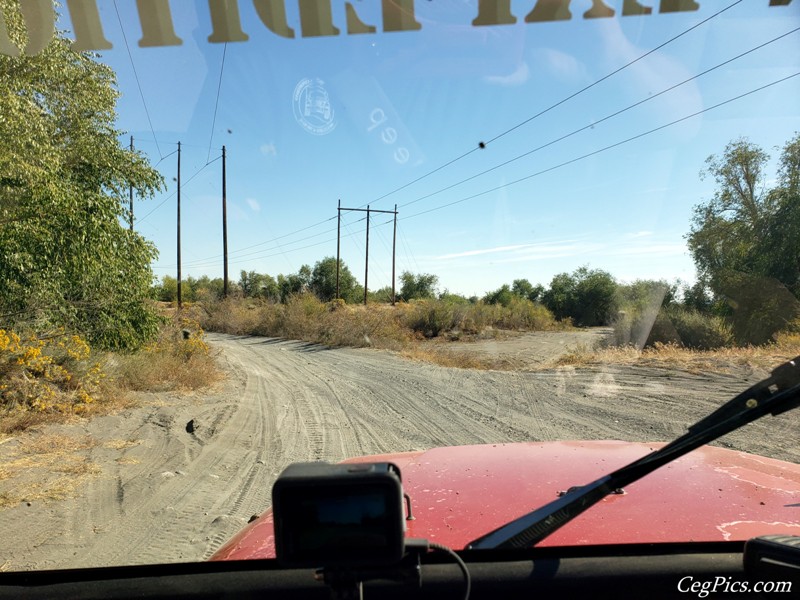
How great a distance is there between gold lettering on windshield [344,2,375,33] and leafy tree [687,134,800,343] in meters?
1.97

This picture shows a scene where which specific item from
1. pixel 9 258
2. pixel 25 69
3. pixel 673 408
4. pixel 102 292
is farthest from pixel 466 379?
pixel 25 69

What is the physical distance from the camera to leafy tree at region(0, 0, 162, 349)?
26.5 ft

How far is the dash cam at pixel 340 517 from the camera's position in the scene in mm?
1033

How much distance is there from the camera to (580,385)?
41.4ft

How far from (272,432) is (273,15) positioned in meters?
6.56

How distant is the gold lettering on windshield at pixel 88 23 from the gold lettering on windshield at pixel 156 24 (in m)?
0.22

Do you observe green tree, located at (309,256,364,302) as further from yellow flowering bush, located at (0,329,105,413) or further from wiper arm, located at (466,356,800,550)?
wiper arm, located at (466,356,800,550)

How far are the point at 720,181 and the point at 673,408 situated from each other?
275 inches

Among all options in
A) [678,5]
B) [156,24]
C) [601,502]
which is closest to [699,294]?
[678,5]

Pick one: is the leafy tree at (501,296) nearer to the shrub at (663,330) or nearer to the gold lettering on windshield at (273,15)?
the shrub at (663,330)

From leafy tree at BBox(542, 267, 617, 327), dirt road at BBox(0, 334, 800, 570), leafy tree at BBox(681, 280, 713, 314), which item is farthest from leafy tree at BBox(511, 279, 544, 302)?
leafy tree at BBox(681, 280, 713, 314)

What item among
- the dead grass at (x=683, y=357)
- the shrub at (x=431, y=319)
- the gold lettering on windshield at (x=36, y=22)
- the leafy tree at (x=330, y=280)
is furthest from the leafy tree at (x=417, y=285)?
the gold lettering on windshield at (x=36, y=22)

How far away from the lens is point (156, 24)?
304cm

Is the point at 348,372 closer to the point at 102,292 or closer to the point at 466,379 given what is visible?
the point at 466,379
